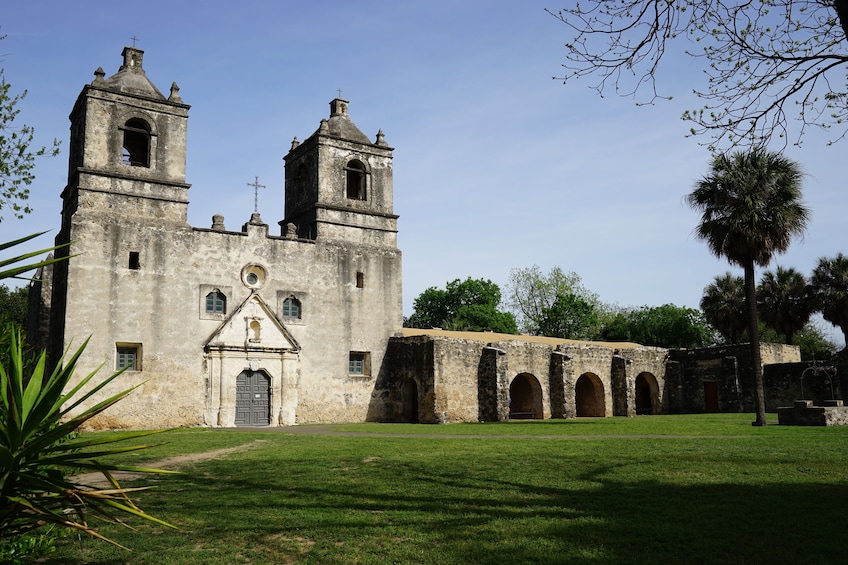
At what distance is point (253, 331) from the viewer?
82.0 ft

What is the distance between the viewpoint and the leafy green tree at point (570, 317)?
5650cm

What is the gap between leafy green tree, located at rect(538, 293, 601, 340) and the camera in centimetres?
5650

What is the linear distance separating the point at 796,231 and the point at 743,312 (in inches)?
926

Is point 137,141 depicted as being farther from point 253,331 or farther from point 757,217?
point 757,217

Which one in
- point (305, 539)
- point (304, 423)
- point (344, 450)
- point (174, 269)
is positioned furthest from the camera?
point (304, 423)

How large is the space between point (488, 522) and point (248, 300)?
64.1 feet

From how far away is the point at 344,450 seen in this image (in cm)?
1367

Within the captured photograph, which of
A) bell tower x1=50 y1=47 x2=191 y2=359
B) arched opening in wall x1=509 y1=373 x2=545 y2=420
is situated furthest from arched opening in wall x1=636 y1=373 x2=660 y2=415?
bell tower x1=50 y1=47 x2=191 y2=359

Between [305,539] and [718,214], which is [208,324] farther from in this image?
[305,539]

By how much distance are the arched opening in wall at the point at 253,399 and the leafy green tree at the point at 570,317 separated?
116ft

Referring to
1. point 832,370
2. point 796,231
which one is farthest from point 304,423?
point 832,370

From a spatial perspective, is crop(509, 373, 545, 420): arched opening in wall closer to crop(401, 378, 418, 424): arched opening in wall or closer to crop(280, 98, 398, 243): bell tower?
crop(401, 378, 418, 424): arched opening in wall

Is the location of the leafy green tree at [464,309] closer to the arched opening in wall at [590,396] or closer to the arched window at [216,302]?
the arched opening in wall at [590,396]

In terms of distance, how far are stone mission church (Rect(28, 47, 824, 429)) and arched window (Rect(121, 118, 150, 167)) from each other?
8cm
